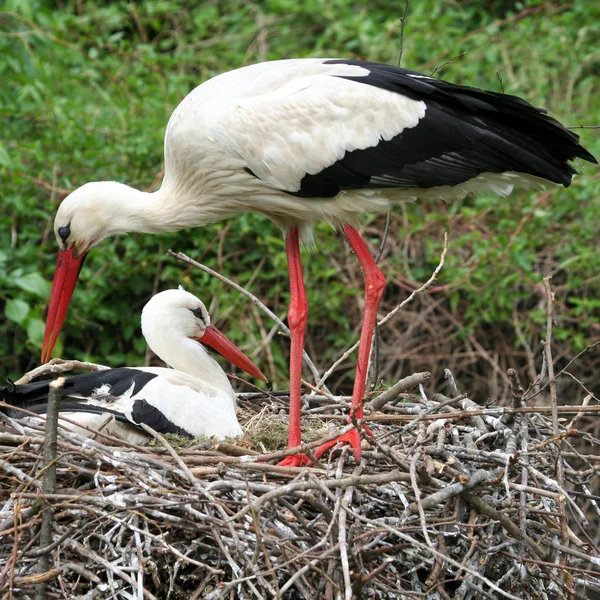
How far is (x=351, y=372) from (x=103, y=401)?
2684 mm

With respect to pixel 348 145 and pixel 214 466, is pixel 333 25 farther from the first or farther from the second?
pixel 214 466

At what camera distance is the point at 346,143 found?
418 centimetres

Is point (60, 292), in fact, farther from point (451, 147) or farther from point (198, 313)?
point (451, 147)

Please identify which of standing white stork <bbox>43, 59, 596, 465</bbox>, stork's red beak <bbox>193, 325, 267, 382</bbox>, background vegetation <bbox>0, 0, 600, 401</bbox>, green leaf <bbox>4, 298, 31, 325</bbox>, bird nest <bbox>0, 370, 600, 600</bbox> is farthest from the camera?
background vegetation <bbox>0, 0, 600, 401</bbox>

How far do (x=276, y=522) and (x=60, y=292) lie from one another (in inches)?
70.8

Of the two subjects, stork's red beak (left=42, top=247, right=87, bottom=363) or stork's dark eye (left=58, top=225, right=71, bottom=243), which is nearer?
stork's dark eye (left=58, top=225, right=71, bottom=243)

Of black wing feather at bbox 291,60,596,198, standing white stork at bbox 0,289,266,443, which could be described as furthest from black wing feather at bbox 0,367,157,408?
black wing feather at bbox 291,60,596,198

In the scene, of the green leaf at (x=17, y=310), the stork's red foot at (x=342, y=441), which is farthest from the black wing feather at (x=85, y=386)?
the green leaf at (x=17, y=310)

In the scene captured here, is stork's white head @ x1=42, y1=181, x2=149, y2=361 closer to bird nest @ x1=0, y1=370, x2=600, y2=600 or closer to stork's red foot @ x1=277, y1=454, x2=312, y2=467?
bird nest @ x1=0, y1=370, x2=600, y2=600

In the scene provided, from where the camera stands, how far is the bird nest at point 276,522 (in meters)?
3.10

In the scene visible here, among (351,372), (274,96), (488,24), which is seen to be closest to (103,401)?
(274,96)

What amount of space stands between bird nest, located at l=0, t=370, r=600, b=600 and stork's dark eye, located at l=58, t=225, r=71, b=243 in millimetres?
1080

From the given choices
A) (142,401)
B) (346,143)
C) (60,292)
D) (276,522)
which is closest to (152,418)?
(142,401)

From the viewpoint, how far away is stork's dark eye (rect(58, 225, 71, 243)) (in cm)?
446
